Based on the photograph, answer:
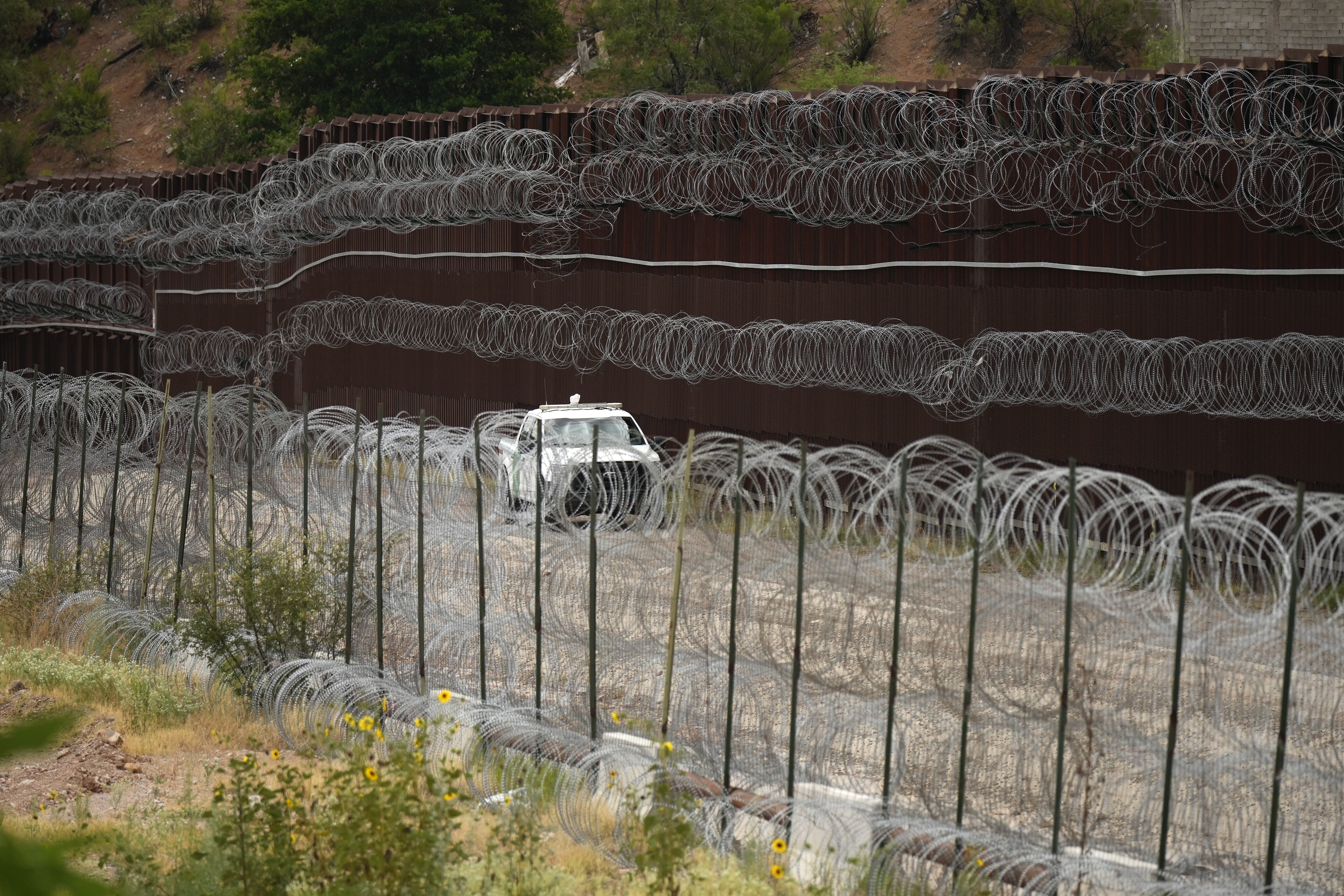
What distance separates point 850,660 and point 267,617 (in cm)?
355

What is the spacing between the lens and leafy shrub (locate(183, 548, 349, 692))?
826cm

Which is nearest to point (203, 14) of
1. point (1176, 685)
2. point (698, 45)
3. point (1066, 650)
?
point (698, 45)

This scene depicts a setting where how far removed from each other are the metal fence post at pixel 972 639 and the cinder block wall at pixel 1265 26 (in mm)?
29139

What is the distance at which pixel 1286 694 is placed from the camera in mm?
4891

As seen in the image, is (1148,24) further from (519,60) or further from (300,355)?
(300,355)

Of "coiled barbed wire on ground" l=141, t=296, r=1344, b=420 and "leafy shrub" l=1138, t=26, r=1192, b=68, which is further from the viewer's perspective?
"leafy shrub" l=1138, t=26, r=1192, b=68

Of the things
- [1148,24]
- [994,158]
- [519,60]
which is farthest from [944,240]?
[1148,24]

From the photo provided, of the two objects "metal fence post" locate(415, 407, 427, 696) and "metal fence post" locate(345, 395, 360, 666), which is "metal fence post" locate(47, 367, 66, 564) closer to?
"metal fence post" locate(345, 395, 360, 666)

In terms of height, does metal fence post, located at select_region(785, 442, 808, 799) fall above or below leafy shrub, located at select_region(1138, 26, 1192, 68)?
below

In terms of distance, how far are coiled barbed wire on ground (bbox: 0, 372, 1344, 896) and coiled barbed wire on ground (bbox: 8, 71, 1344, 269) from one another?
14.0ft

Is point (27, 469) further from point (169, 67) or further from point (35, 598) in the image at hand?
point (169, 67)

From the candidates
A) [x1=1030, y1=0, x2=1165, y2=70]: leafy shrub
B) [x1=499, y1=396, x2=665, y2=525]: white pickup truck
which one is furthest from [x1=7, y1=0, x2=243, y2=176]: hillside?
[x1=499, y1=396, x2=665, y2=525]: white pickup truck

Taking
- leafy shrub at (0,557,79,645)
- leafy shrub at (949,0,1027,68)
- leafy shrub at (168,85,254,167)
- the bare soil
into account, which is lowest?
the bare soil

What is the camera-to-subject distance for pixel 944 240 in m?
14.3
